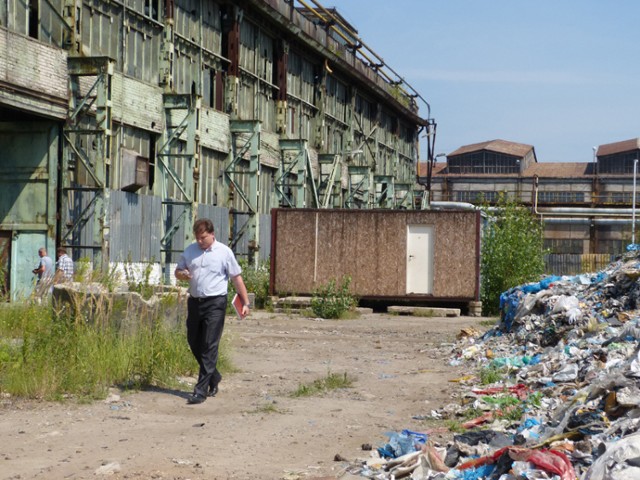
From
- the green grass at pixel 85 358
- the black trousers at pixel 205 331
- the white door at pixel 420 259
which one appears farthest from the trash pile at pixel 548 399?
the white door at pixel 420 259

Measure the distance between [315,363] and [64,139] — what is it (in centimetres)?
995

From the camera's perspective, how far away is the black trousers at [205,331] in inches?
368

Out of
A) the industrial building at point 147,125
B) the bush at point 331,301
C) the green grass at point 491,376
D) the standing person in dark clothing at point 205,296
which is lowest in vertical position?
the green grass at point 491,376

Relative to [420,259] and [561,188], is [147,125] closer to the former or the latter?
[420,259]

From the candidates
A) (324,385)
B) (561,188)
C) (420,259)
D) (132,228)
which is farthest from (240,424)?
(561,188)

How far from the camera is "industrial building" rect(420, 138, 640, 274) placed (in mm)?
51500

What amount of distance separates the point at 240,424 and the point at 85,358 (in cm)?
212

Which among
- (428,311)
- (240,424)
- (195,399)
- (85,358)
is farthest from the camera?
(428,311)

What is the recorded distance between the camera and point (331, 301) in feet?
71.7

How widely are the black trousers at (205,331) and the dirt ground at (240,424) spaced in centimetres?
28

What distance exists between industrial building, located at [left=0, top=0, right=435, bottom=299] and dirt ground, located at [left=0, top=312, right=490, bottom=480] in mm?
3240

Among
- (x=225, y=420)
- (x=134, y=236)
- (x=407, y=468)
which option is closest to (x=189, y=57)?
(x=134, y=236)

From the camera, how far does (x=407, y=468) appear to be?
6.43 m

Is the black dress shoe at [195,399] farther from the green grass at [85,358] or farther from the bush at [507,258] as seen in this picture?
the bush at [507,258]
